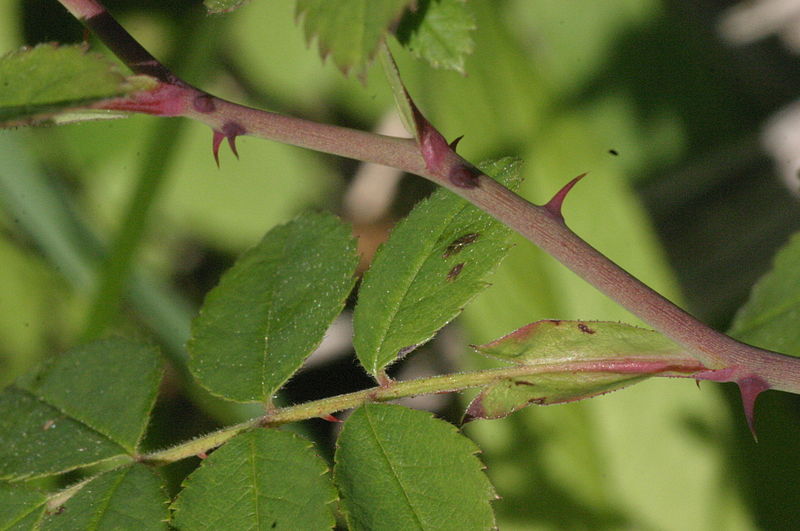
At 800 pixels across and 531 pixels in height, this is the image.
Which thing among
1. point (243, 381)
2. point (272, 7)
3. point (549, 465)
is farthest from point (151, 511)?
point (272, 7)

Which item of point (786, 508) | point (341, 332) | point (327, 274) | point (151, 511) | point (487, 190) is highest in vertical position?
point (487, 190)

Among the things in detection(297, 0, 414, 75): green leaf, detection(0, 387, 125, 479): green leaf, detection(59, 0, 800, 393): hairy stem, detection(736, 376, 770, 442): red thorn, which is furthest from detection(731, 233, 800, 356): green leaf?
detection(0, 387, 125, 479): green leaf

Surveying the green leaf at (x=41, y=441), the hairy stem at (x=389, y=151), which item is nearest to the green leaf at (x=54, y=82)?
the hairy stem at (x=389, y=151)

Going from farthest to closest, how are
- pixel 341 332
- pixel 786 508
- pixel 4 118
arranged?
pixel 341 332 → pixel 786 508 → pixel 4 118

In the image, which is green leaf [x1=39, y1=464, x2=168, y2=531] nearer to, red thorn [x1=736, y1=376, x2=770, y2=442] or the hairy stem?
the hairy stem

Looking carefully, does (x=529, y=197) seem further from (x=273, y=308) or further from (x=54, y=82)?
(x=54, y=82)

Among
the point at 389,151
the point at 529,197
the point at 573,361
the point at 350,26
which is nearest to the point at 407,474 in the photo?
the point at 573,361

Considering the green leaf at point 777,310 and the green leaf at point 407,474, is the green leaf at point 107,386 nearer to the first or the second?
the green leaf at point 407,474

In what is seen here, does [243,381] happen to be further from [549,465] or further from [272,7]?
[272,7]
